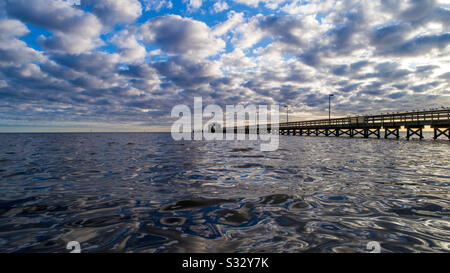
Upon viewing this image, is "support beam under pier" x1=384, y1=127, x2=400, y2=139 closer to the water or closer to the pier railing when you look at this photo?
the pier railing

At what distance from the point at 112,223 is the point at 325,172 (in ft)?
18.4

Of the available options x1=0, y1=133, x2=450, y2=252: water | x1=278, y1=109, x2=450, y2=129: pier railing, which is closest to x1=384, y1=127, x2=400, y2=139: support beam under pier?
x1=278, y1=109, x2=450, y2=129: pier railing

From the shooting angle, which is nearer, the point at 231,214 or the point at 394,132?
the point at 231,214

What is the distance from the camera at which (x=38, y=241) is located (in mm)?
2342

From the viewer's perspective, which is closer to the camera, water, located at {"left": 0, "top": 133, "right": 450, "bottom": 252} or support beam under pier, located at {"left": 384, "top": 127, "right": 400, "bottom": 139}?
water, located at {"left": 0, "top": 133, "right": 450, "bottom": 252}

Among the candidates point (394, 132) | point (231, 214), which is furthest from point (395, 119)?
point (231, 214)

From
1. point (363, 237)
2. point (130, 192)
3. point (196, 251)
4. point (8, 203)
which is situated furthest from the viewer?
point (130, 192)

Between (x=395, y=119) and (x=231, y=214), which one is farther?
(x=395, y=119)

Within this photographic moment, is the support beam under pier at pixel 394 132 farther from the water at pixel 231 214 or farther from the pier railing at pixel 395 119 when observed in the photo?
the water at pixel 231 214

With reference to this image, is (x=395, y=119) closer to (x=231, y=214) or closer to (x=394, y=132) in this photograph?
(x=394, y=132)

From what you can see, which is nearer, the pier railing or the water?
the water

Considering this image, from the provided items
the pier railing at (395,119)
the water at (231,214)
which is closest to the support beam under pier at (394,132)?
the pier railing at (395,119)
